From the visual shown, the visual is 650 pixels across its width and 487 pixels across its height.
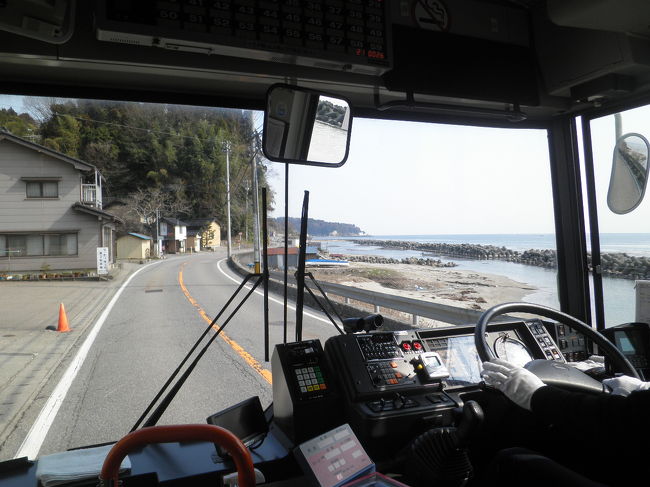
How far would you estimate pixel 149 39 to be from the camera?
1664 mm

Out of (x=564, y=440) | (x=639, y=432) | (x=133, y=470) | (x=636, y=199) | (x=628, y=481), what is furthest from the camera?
(x=636, y=199)

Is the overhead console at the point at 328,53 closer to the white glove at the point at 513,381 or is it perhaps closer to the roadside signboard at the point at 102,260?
the roadside signboard at the point at 102,260

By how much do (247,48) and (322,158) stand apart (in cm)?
64

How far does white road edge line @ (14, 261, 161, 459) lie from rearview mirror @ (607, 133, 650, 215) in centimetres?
290

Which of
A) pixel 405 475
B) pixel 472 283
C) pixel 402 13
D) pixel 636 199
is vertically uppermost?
pixel 402 13

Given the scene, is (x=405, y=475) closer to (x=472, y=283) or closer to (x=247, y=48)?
(x=472, y=283)

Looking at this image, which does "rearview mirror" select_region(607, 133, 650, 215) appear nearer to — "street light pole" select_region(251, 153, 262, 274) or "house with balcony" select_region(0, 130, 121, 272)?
"street light pole" select_region(251, 153, 262, 274)

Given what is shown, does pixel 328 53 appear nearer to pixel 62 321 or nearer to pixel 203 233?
pixel 203 233

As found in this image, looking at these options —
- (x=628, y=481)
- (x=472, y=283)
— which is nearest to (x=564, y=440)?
(x=628, y=481)

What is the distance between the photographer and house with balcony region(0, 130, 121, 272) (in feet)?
6.03

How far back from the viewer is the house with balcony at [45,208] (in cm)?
184

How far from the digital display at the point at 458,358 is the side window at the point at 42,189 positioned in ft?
5.71

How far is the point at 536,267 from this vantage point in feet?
9.98

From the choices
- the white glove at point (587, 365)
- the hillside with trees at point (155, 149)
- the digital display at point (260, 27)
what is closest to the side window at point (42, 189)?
the hillside with trees at point (155, 149)
